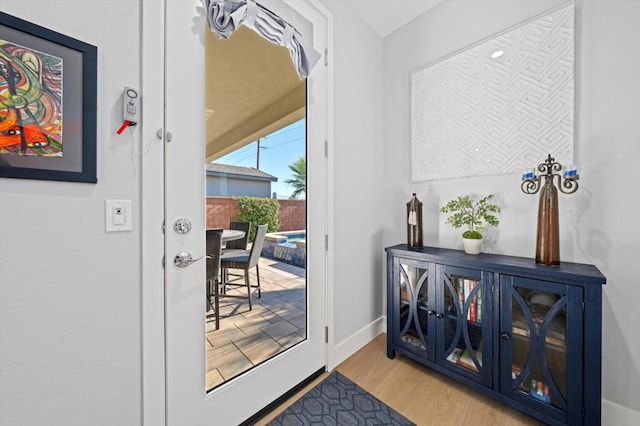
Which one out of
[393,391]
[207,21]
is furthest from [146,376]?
[207,21]

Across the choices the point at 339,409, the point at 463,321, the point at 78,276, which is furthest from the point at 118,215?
the point at 463,321

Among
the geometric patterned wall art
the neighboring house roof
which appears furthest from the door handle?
the geometric patterned wall art

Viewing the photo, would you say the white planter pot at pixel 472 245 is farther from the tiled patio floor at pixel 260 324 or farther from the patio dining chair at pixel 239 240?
the patio dining chair at pixel 239 240

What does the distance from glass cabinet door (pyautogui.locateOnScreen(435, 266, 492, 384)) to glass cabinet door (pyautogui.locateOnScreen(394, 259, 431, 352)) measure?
12cm

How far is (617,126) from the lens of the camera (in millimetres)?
1383

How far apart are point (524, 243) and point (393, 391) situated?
131 cm

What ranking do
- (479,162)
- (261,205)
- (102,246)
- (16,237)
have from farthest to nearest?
(479,162) → (261,205) → (102,246) → (16,237)

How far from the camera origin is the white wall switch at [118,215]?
Answer: 3.17 ft

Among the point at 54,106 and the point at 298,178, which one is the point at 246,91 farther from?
the point at 54,106

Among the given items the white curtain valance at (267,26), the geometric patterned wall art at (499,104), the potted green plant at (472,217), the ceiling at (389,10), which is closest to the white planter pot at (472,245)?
the potted green plant at (472,217)

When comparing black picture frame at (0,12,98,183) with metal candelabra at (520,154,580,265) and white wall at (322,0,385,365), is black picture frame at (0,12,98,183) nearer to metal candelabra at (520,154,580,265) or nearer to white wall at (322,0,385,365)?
white wall at (322,0,385,365)

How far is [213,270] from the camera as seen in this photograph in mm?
1314

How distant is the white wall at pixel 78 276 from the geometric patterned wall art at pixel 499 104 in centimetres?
201

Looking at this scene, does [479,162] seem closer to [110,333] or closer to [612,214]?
[612,214]
